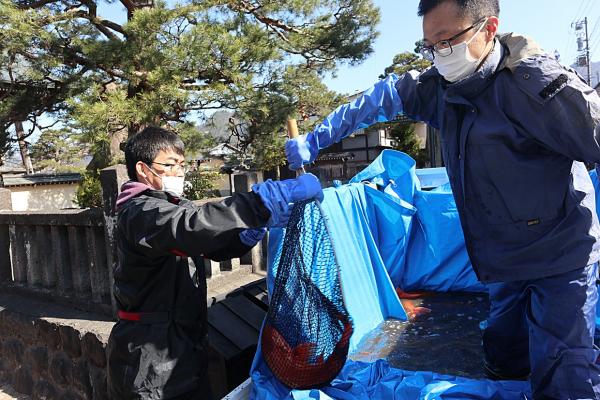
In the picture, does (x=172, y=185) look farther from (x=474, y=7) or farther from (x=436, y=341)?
(x=436, y=341)

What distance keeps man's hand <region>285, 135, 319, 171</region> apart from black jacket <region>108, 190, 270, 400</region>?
1.73ft

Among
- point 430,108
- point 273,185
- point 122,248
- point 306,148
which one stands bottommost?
point 122,248

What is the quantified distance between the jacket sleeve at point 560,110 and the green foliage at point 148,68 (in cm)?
510

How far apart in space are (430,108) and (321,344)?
1.28 m

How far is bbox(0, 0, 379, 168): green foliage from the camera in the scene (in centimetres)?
593

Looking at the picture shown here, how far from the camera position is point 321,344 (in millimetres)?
2092

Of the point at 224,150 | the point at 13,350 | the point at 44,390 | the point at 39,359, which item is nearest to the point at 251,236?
the point at 39,359

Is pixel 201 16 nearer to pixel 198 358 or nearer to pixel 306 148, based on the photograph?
pixel 306 148

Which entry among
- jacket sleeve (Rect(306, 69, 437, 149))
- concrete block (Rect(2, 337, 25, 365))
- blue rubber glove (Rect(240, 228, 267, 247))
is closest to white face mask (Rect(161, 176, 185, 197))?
blue rubber glove (Rect(240, 228, 267, 247))

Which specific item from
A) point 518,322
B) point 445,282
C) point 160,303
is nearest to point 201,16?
point 445,282

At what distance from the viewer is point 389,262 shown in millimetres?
3732

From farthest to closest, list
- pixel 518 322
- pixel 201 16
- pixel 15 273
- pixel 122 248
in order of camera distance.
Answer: pixel 201 16 < pixel 15 273 < pixel 518 322 < pixel 122 248

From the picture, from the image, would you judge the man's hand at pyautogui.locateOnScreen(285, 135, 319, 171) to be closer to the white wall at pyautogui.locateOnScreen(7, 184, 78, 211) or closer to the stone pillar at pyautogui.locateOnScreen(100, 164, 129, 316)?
the stone pillar at pyautogui.locateOnScreen(100, 164, 129, 316)

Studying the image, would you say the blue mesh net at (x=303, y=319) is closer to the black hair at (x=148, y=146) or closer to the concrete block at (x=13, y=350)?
the black hair at (x=148, y=146)
